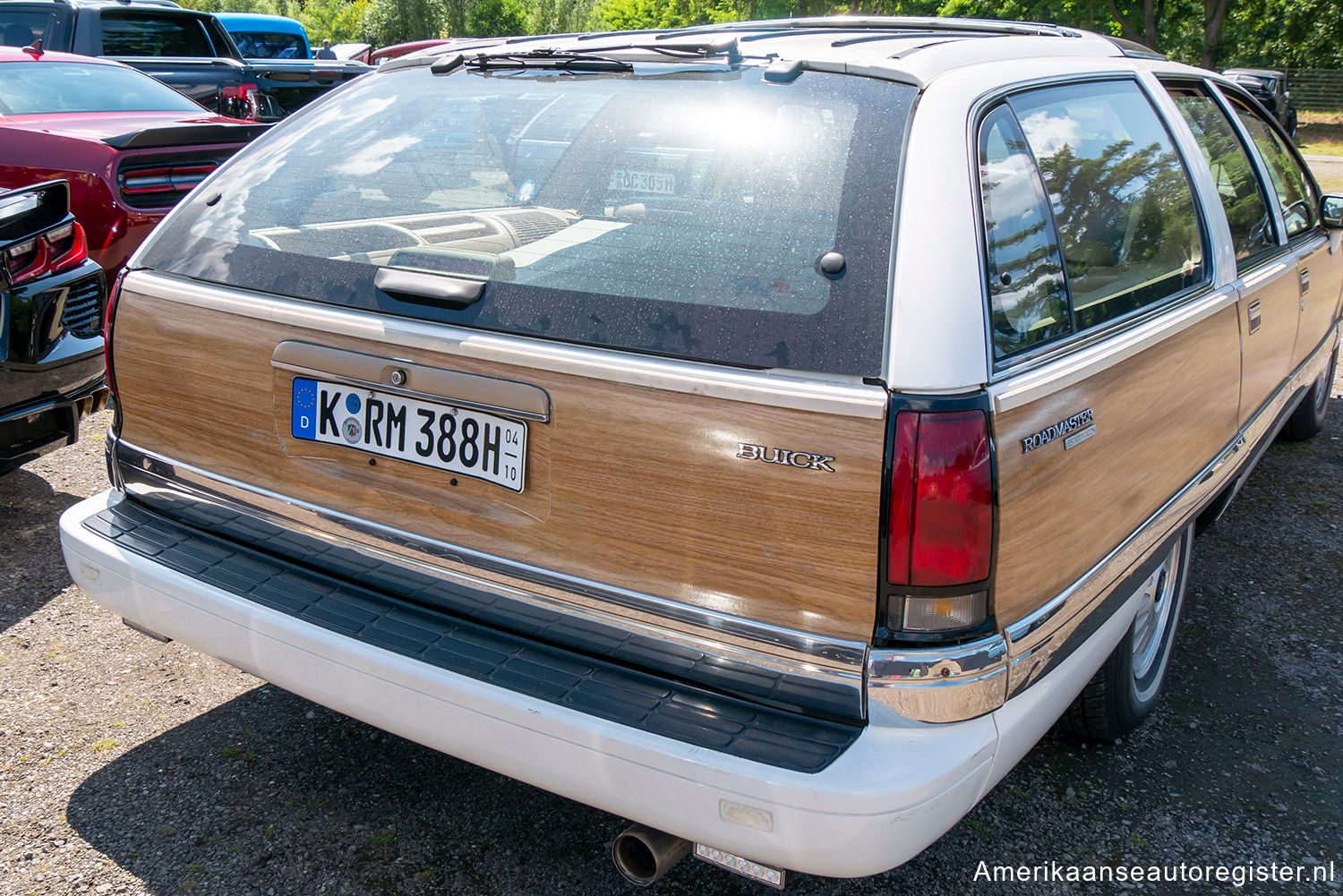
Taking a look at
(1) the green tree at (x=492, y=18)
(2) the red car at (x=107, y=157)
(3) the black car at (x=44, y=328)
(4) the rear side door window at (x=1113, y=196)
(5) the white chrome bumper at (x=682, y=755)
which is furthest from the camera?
(1) the green tree at (x=492, y=18)

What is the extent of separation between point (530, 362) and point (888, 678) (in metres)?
0.84

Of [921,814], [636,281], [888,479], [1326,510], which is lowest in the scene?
[1326,510]

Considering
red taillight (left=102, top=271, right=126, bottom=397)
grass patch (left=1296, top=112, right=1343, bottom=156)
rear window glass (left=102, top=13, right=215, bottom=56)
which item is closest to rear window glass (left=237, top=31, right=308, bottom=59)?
rear window glass (left=102, top=13, right=215, bottom=56)

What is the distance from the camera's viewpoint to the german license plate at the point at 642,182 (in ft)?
6.82

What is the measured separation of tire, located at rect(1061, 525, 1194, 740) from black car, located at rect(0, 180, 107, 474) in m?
3.54

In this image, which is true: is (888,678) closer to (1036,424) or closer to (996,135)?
(1036,424)

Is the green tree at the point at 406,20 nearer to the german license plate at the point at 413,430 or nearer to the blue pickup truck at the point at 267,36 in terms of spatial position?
the blue pickup truck at the point at 267,36

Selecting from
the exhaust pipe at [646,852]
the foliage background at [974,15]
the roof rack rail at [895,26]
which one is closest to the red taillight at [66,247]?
the roof rack rail at [895,26]

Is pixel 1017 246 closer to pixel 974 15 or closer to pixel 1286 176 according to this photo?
pixel 1286 176

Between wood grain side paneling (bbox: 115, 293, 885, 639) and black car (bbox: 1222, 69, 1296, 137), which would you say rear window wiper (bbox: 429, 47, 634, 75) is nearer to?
wood grain side paneling (bbox: 115, 293, 885, 639)

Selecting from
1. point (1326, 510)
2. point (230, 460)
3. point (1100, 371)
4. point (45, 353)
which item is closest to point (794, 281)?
point (1100, 371)

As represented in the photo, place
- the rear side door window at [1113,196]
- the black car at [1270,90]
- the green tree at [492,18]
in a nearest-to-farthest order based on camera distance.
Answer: the rear side door window at [1113,196] → the black car at [1270,90] → the green tree at [492,18]

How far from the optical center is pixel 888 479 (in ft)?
5.49

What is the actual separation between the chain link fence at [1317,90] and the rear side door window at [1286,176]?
115ft
